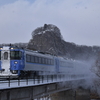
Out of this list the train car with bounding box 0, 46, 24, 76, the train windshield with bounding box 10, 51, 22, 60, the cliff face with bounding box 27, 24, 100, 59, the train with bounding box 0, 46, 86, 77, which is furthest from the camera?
the cliff face with bounding box 27, 24, 100, 59

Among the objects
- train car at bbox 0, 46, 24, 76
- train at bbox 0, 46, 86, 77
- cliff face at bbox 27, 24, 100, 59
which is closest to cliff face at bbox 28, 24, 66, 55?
cliff face at bbox 27, 24, 100, 59

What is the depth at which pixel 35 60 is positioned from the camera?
36969mm

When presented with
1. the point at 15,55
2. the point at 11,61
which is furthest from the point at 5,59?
the point at 15,55

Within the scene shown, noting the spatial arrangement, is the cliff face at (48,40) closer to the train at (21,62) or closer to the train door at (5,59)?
the train at (21,62)

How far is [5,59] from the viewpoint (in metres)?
31.6

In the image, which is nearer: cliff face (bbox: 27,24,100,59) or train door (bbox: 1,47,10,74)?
train door (bbox: 1,47,10,74)

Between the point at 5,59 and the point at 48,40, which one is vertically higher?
the point at 48,40

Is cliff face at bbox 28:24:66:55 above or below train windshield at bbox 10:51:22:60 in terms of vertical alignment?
above

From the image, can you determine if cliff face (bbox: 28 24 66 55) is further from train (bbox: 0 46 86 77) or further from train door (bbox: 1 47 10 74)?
train door (bbox: 1 47 10 74)

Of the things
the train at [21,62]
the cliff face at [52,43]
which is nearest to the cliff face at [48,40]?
the cliff face at [52,43]

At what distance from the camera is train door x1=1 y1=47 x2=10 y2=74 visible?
101 feet

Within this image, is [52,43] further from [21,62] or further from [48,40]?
[21,62]

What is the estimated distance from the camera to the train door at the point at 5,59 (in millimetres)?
30819

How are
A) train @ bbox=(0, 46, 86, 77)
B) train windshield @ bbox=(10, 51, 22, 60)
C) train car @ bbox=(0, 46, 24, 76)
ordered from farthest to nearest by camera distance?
train windshield @ bbox=(10, 51, 22, 60), train @ bbox=(0, 46, 86, 77), train car @ bbox=(0, 46, 24, 76)
